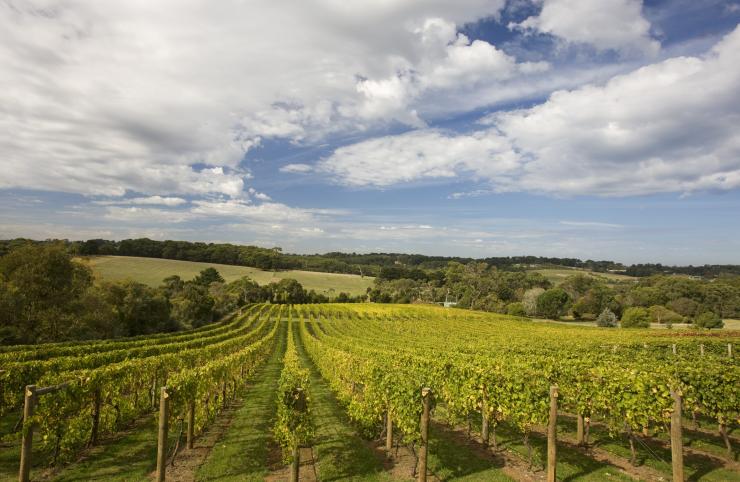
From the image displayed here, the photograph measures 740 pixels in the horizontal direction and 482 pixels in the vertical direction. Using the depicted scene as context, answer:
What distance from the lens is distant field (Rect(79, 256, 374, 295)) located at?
84344 millimetres

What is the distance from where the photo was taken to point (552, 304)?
274 ft

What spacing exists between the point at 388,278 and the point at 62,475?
11964 centimetres

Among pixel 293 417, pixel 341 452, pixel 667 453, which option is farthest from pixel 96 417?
pixel 667 453

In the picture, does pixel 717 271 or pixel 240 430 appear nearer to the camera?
pixel 240 430

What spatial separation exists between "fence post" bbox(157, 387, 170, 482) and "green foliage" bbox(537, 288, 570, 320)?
293 ft

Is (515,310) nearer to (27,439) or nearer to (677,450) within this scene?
(677,450)

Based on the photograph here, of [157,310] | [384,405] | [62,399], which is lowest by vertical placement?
[157,310]

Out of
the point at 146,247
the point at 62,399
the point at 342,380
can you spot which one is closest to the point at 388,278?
the point at 146,247

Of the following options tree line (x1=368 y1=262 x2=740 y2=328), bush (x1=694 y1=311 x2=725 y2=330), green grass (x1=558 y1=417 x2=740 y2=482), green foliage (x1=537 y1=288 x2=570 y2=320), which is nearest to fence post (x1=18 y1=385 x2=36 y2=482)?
green grass (x1=558 y1=417 x2=740 y2=482)

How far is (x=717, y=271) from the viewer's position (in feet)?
618

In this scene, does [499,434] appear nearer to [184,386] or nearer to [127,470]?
[184,386]

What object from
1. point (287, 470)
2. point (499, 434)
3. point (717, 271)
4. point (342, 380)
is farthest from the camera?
point (717, 271)

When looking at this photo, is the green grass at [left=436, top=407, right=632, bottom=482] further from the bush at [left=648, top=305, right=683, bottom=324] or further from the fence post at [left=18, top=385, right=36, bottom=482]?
the bush at [left=648, top=305, right=683, bottom=324]

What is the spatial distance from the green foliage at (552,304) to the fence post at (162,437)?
293 feet
